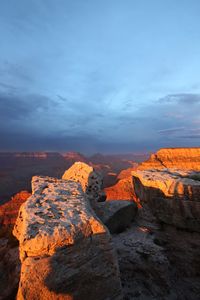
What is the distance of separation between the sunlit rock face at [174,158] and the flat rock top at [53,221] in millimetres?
29866

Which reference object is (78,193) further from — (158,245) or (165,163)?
(165,163)

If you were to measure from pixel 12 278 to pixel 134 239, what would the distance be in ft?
14.8

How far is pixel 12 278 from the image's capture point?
7125mm

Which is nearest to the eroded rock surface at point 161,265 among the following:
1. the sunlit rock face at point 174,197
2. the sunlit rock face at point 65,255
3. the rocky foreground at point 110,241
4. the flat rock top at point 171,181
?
the rocky foreground at point 110,241

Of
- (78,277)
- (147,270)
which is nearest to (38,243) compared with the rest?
(78,277)

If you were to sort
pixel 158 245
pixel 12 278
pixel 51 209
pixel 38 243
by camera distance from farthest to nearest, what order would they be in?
pixel 158 245
pixel 12 278
pixel 51 209
pixel 38 243

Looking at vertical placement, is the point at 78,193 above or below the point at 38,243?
above

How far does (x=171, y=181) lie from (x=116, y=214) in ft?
9.56

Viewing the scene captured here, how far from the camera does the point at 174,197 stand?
7395mm

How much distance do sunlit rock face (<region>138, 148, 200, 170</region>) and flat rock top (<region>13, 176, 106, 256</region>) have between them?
2987 cm

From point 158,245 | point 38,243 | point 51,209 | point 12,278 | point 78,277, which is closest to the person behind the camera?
point 38,243

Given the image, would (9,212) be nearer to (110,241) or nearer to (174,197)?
(174,197)

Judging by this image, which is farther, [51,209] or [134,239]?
[134,239]

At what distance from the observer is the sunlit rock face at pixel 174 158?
37.0 metres
